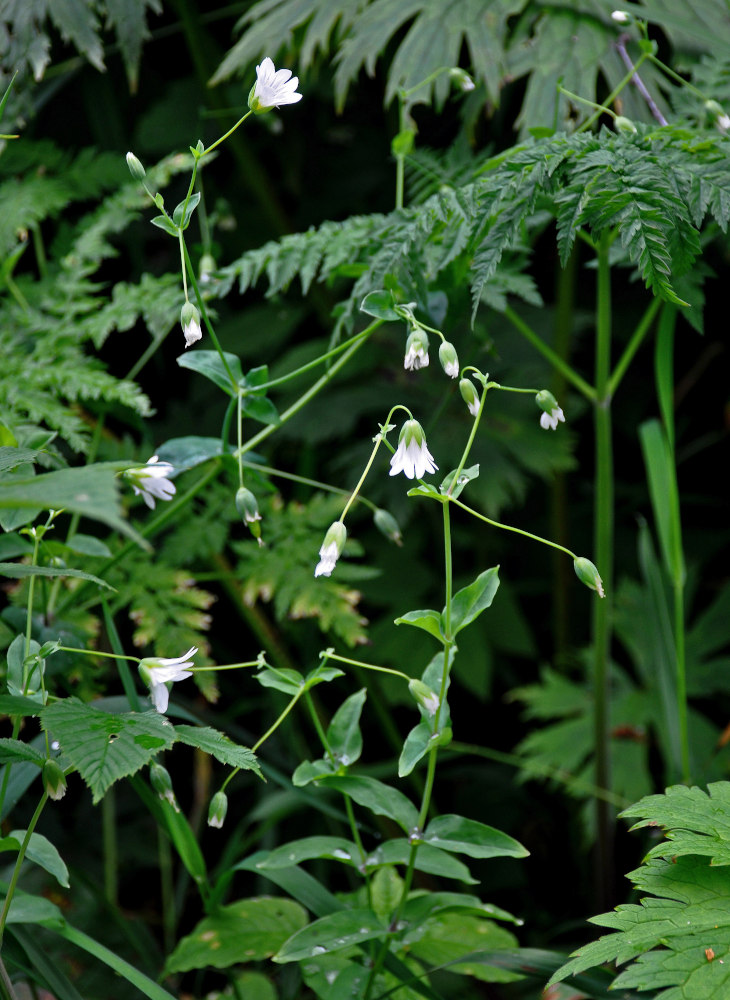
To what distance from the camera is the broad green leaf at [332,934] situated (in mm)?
796

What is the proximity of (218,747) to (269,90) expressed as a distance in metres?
0.62

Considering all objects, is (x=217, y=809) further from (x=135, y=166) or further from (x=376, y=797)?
(x=135, y=166)

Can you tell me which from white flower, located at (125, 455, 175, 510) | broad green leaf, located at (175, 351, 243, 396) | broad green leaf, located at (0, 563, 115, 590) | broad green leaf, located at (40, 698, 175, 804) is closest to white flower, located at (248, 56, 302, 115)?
broad green leaf, located at (175, 351, 243, 396)

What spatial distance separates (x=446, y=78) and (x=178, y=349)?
0.93 metres

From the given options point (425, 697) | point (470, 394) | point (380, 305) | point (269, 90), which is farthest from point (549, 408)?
point (269, 90)

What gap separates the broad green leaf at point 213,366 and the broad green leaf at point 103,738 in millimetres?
386

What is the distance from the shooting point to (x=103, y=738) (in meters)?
0.64

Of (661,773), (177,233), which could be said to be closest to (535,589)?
(661,773)

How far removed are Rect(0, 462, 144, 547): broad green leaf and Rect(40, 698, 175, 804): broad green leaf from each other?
0.19m

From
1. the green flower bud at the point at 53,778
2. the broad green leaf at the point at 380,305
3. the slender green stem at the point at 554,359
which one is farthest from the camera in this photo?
the slender green stem at the point at 554,359

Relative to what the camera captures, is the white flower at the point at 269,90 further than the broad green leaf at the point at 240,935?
No

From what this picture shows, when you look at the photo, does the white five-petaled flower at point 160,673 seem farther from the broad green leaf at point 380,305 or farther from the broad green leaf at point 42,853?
the broad green leaf at point 380,305

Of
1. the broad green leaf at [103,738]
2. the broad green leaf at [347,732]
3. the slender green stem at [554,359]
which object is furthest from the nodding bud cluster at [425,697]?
the slender green stem at [554,359]

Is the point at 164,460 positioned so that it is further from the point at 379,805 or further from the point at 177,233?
the point at 379,805
